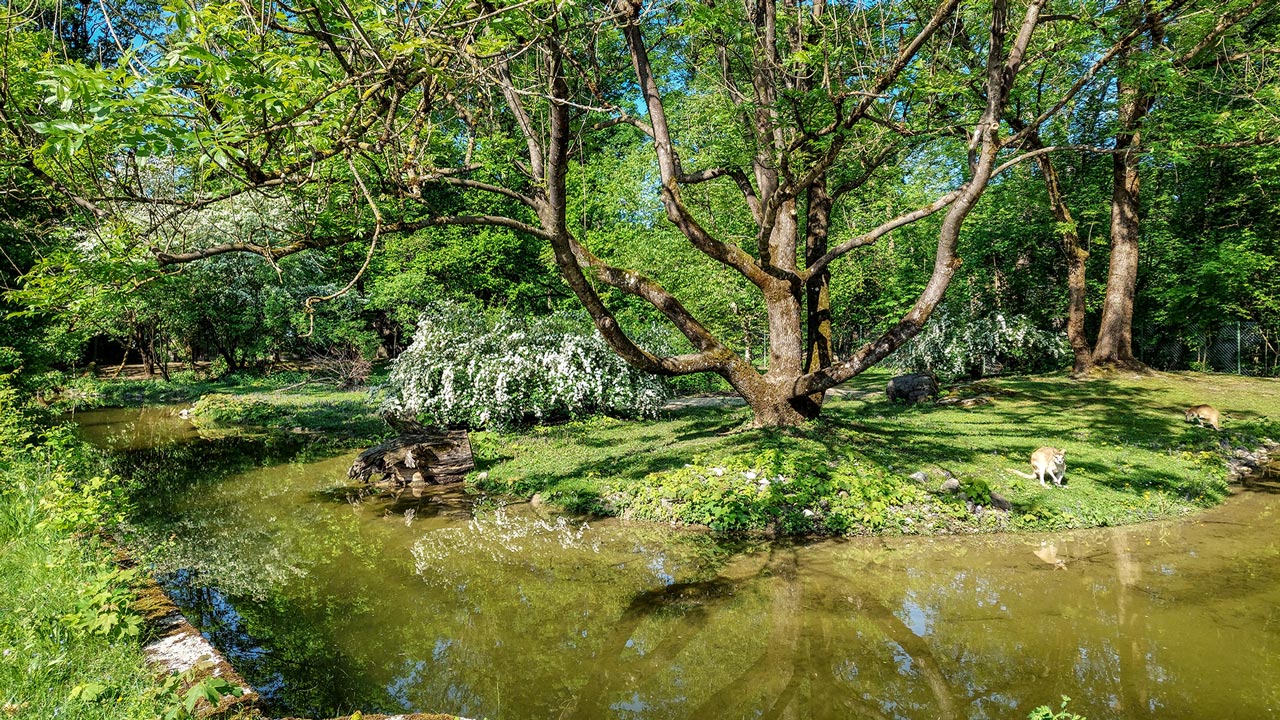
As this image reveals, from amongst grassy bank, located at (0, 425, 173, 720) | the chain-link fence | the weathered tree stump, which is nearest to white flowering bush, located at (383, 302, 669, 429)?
the weathered tree stump

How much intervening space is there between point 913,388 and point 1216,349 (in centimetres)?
1178

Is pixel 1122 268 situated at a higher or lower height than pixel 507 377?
higher

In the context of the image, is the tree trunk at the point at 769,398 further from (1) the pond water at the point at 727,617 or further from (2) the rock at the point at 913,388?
(2) the rock at the point at 913,388

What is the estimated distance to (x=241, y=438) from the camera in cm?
1570

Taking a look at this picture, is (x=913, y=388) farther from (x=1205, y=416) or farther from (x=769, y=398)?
(x=769, y=398)

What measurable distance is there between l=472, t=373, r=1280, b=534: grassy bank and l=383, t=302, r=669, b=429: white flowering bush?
642 millimetres

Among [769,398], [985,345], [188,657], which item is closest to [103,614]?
[188,657]

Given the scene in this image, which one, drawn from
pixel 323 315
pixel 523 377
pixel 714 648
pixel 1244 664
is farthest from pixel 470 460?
pixel 323 315

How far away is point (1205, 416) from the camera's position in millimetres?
11039

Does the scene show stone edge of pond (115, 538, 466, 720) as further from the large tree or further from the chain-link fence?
the chain-link fence

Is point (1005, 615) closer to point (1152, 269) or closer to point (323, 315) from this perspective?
point (1152, 269)

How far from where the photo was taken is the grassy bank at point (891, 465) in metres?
7.53

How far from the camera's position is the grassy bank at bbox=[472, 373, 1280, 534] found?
7527mm

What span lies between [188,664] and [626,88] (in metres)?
24.4
